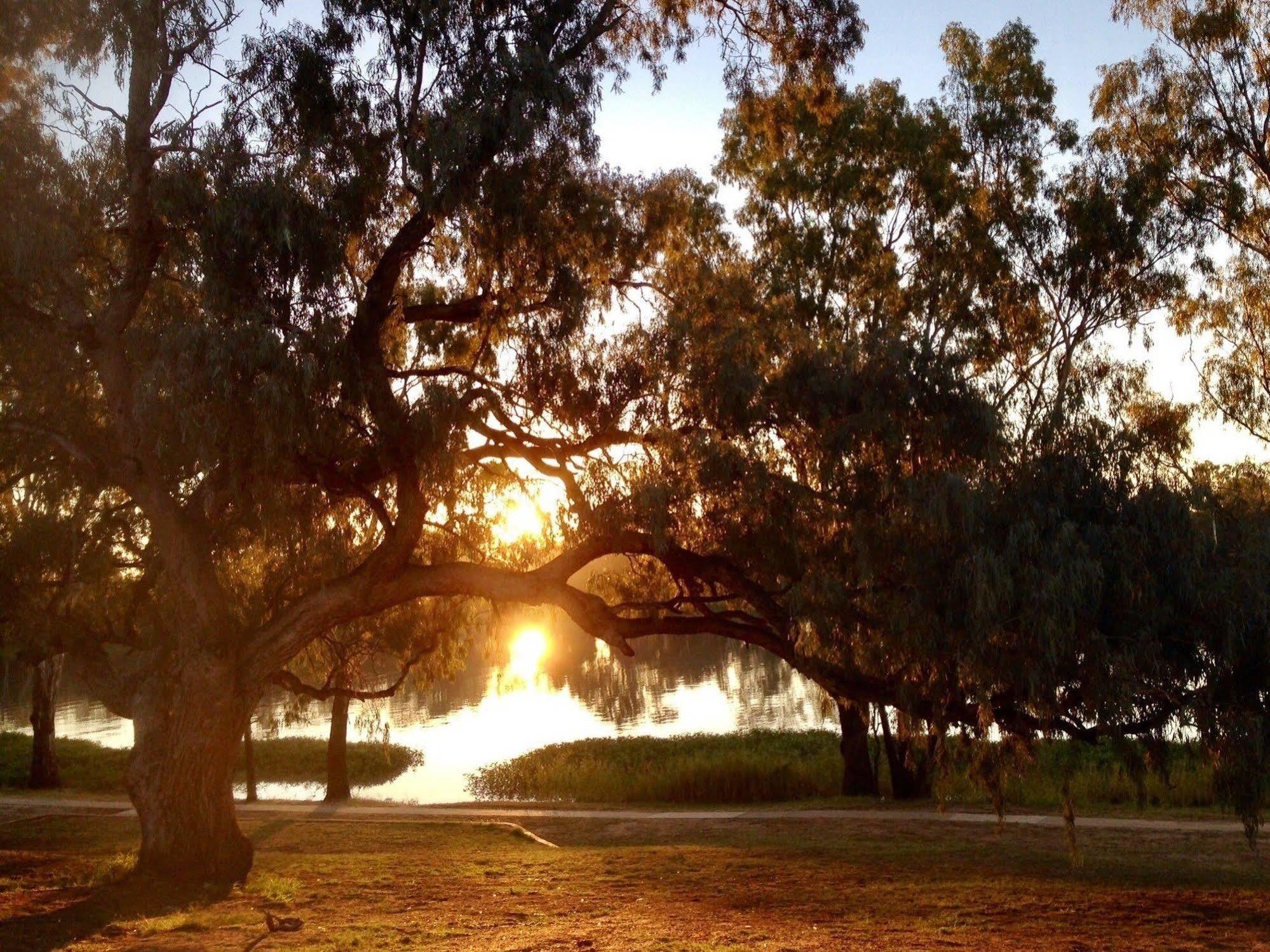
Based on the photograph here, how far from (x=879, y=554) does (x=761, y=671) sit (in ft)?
105

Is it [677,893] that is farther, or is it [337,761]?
[337,761]

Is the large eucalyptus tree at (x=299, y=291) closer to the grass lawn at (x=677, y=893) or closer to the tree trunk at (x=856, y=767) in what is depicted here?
the grass lawn at (x=677, y=893)

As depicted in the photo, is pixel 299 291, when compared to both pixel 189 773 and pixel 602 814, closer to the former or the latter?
pixel 189 773

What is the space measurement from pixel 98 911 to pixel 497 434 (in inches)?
187

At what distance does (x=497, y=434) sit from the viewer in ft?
34.1

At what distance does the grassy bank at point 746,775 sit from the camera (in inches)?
605

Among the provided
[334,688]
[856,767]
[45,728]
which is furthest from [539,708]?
[334,688]

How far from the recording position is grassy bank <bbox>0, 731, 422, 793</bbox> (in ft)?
73.1

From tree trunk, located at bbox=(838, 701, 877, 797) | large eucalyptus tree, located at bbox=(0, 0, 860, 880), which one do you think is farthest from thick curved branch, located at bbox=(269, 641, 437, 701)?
tree trunk, located at bbox=(838, 701, 877, 797)

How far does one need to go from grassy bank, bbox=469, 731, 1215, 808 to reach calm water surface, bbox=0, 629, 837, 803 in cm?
140

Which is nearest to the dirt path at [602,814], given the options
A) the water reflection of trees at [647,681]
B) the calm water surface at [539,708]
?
the calm water surface at [539,708]

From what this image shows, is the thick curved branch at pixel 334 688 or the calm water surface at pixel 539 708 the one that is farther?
the calm water surface at pixel 539 708

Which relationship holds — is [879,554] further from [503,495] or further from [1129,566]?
[503,495]

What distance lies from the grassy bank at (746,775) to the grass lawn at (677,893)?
1.03 meters
